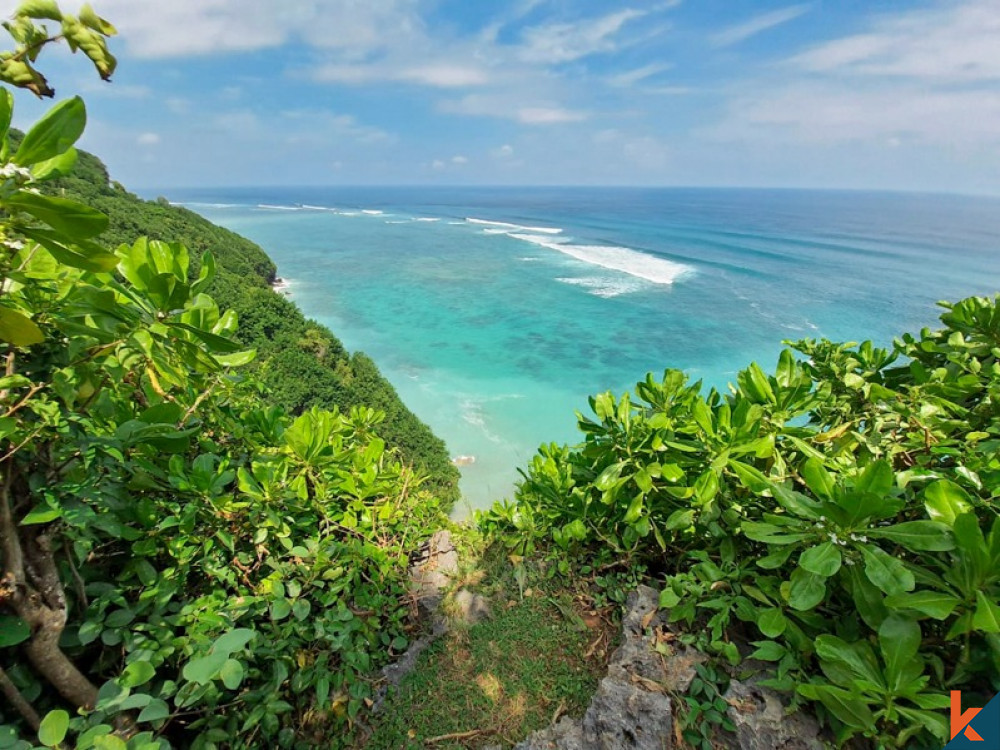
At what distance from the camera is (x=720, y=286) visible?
4009 centimetres

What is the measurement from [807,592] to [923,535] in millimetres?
383

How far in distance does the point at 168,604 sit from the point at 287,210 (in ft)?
411

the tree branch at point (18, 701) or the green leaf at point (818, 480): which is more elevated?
the green leaf at point (818, 480)

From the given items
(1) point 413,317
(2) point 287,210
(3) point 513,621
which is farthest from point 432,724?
(2) point 287,210

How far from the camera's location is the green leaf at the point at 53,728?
106cm

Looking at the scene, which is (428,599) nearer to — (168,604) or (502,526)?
(502,526)

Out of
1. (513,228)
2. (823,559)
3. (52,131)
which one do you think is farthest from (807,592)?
(513,228)

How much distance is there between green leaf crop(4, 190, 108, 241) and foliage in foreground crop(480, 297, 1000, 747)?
6.64 ft

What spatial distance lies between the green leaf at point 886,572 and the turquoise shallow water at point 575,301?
14616 millimetres

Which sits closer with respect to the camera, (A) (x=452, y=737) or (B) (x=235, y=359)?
(B) (x=235, y=359)

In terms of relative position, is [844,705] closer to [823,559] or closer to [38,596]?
[823,559]

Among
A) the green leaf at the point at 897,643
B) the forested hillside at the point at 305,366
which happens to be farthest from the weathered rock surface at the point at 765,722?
the forested hillside at the point at 305,366

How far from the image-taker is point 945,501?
144cm

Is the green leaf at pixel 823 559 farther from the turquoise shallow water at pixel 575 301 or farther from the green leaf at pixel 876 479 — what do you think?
the turquoise shallow water at pixel 575 301
